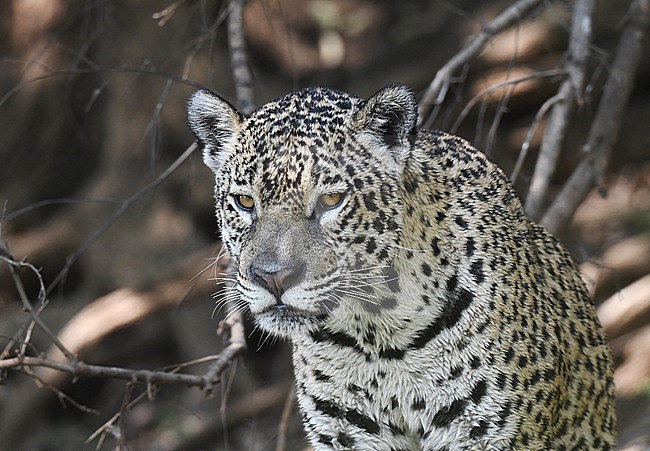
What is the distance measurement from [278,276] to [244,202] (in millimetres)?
440

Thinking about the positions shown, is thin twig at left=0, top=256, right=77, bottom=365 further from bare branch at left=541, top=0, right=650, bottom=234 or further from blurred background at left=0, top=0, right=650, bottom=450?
blurred background at left=0, top=0, right=650, bottom=450

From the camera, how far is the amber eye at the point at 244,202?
3857 millimetres

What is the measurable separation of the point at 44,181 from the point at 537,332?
614cm

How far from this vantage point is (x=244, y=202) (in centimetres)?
388

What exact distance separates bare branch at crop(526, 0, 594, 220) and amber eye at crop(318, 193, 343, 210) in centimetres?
260

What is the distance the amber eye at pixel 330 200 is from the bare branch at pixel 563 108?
2.60 m

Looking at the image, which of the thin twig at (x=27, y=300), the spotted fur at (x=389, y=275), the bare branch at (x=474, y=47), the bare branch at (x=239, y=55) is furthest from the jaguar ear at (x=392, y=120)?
the bare branch at (x=239, y=55)

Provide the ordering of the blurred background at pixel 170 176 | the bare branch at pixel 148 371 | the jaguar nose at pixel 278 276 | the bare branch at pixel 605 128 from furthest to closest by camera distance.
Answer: the blurred background at pixel 170 176 → the bare branch at pixel 605 128 → the bare branch at pixel 148 371 → the jaguar nose at pixel 278 276

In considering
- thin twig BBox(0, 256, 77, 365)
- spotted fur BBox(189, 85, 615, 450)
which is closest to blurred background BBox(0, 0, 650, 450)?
thin twig BBox(0, 256, 77, 365)

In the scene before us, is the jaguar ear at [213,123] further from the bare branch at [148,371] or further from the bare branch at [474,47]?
the bare branch at [474,47]

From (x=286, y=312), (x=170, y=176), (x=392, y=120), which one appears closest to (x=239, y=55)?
(x=392, y=120)

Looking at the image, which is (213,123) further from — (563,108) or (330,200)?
(563,108)

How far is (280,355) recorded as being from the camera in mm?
9805

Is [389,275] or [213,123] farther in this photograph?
[213,123]
